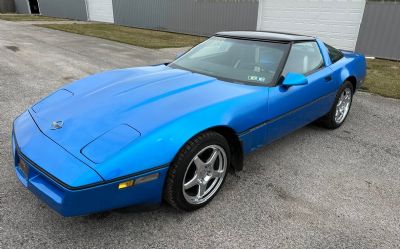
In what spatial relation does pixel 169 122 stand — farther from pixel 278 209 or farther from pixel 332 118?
pixel 332 118

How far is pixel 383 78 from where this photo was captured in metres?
7.25

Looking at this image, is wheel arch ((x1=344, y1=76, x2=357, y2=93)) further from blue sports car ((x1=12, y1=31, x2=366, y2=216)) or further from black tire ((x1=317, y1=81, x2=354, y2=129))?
blue sports car ((x1=12, y1=31, x2=366, y2=216))

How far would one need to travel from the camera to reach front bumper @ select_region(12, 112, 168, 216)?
6.30 ft

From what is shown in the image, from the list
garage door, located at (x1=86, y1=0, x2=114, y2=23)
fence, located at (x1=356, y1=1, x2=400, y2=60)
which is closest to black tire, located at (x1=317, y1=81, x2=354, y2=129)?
fence, located at (x1=356, y1=1, x2=400, y2=60)

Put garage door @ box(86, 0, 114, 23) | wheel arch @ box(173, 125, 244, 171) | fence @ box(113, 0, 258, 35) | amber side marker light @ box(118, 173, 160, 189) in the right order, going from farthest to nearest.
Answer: garage door @ box(86, 0, 114, 23)
fence @ box(113, 0, 258, 35)
wheel arch @ box(173, 125, 244, 171)
amber side marker light @ box(118, 173, 160, 189)

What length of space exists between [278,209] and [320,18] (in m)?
9.36

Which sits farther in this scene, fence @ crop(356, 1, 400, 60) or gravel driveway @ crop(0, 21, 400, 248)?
fence @ crop(356, 1, 400, 60)

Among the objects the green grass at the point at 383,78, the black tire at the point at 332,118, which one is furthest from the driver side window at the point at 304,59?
the green grass at the point at 383,78

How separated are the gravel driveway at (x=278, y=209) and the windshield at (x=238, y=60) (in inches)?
36.6

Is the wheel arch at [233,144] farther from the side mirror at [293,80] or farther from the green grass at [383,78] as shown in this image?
the green grass at [383,78]

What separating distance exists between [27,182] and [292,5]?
10800 mm

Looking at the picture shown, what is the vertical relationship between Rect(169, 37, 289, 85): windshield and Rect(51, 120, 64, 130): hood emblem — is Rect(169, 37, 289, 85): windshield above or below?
above

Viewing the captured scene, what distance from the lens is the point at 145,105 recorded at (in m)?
2.52

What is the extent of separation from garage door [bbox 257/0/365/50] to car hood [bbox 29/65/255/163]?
8409 millimetres
